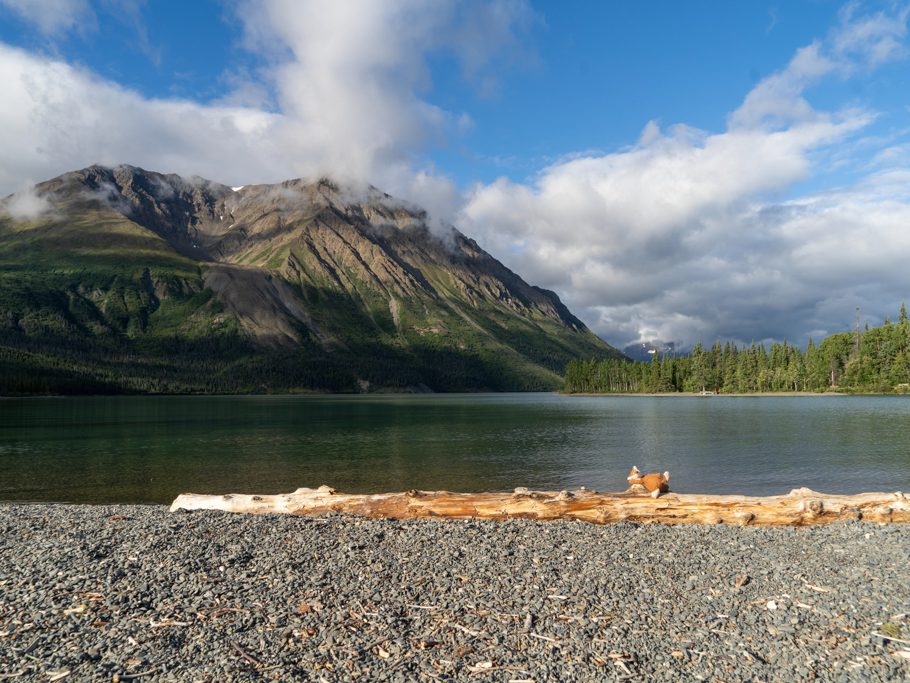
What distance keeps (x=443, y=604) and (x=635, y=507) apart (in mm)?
12040

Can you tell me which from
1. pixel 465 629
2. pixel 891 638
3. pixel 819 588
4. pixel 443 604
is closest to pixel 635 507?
pixel 819 588

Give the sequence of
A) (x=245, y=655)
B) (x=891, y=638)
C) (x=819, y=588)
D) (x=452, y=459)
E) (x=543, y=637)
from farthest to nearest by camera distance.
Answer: (x=452, y=459) < (x=819, y=588) < (x=891, y=638) < (x=543, y=637) < (x=245, y=655)

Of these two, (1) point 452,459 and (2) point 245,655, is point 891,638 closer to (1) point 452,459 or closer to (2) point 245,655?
(2) point 245,655

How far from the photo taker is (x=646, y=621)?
455 inches

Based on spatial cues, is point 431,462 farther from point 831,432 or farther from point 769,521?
point 831,432

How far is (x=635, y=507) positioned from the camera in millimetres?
21734

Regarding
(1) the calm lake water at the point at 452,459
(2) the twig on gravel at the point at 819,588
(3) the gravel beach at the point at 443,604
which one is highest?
(3) the gravel beach at the point at 443,604

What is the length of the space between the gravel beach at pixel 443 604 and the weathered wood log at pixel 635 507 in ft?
7.46

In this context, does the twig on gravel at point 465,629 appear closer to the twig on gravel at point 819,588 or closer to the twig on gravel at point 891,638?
the twig on gravel at point 891,638

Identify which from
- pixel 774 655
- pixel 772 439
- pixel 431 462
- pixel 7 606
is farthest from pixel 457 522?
pixel 772 439

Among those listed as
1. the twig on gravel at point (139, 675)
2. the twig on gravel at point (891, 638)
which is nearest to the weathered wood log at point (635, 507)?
the twig on gravel at point (891, 638)

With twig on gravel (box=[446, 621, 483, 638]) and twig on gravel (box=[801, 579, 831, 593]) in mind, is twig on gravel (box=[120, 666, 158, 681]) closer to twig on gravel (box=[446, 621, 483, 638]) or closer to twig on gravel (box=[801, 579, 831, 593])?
twig on gravel (box=[446, 621, 483, 638])

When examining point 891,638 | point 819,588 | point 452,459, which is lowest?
point 452,459

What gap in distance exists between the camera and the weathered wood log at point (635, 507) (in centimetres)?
2141
